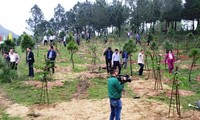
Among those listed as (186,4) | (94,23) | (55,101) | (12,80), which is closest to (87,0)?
(94,23)

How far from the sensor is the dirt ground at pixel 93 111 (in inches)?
496

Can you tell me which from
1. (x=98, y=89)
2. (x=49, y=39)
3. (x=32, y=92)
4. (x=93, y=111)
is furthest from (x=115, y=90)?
(x=49, y=39)

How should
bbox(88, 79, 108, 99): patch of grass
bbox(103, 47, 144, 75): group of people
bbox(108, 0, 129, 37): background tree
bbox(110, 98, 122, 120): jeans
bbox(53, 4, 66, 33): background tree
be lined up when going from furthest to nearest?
bbox(53, 4, 66, 33): background tree, bbox(108, 0, 129, 37): background tree, bbox(103, 47, 144, 75): group of people, bbox(88, 79, 108, 99): patch of grass, bbox(110, 98, 122, 120): jeans

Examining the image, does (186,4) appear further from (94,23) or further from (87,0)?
(87,0)

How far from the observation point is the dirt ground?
12.6 m

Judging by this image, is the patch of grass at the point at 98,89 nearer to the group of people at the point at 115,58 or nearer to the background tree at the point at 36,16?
the group of people at the point at 115,58

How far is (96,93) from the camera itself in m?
16.8

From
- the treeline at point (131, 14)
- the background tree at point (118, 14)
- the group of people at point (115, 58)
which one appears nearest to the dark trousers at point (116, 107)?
the group of people at point (115, 58)

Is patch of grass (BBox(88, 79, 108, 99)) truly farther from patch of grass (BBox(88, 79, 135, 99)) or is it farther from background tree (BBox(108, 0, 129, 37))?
background tree (BBox(108, 0, 129, 37))

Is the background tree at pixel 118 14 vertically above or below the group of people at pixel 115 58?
above

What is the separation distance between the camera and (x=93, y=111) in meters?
13.5

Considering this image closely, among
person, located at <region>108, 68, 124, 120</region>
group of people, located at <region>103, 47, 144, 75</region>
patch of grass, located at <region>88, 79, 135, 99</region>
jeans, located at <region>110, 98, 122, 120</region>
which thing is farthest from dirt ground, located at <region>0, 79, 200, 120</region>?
group of people, located at <region>103, 47, 144, 75</region>

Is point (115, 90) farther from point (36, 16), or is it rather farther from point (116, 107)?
point (36, 16)

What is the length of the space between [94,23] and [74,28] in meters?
13.1
